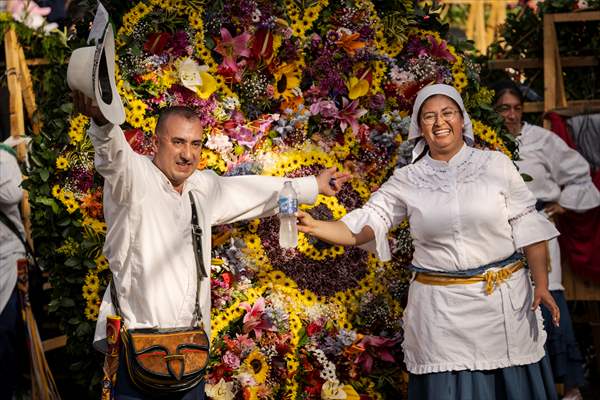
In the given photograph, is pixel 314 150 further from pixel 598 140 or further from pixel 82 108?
pixel 598 140

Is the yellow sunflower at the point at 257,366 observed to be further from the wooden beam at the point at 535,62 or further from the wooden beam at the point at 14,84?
the wooden beam at the point at 535,62

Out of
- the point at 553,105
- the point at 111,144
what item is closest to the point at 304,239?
the point at 111,144

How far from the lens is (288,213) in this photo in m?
4.36

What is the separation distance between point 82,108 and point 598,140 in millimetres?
4896

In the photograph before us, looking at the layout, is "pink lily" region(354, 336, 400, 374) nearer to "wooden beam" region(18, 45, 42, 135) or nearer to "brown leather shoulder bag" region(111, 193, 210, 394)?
"brown leather shoulder bag" region(111, 193, 210, 394)

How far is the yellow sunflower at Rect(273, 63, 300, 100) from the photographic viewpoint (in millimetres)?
5594

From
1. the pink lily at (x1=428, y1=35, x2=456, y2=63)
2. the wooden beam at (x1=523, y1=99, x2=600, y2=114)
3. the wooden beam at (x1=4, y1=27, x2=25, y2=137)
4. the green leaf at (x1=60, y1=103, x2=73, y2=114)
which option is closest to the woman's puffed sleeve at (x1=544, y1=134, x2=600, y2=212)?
the wooden beam at (x1=523, y1=99, x2=600, y2=114)

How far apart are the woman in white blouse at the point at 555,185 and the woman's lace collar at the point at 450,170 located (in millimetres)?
1918

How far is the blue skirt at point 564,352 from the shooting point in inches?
257

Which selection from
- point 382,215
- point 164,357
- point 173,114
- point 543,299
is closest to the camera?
point 164,357

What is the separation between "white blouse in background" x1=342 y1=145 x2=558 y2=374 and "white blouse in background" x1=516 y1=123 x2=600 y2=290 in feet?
6.98

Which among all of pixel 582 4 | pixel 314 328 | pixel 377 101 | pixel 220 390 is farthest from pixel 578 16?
pixel 220 390

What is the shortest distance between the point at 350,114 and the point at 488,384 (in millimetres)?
2053

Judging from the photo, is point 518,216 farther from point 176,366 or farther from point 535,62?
point 535,62
